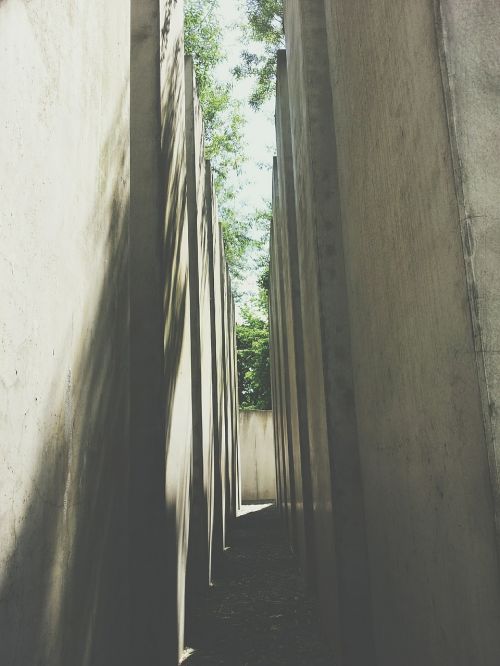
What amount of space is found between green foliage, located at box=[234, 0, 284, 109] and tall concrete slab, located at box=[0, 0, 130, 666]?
16914 mm

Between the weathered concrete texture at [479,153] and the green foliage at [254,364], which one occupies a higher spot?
the green foliage at [254,364]

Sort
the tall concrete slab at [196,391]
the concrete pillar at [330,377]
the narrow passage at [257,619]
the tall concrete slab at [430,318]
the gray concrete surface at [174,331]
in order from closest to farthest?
1. the tall concrete slab at [430,318]
2. the concrete pillar at [330,377]
3. the gray concrete surface at [174,331]
4. the narrow passage at [257,619]
5. the tall concrete slab at [196,391]

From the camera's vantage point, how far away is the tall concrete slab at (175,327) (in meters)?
4.41

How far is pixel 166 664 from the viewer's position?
13.4 ft

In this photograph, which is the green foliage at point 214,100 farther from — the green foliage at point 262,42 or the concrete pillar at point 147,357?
the concrete pillar at point 147,357

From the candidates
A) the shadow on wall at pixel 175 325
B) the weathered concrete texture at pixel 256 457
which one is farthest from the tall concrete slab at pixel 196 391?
the weathered concrete texture at pixel 256 457

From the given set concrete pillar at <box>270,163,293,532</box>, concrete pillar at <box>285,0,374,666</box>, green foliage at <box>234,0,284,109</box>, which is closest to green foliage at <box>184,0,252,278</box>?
green foliage at <box>234,0,284,109</box>

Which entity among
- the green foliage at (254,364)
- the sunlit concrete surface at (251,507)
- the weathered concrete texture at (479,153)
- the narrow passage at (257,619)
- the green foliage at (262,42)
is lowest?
the sunlit concrete surface at (251,507)

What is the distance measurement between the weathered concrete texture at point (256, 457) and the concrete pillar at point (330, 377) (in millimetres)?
16427

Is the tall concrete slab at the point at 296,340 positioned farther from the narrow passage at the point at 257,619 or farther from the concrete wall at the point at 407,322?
the concrete wall at the point at 407,322

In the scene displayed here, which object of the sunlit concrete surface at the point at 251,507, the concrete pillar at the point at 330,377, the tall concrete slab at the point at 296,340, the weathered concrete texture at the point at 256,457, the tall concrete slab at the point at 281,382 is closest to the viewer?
the concrete pillar at the point at 330,377

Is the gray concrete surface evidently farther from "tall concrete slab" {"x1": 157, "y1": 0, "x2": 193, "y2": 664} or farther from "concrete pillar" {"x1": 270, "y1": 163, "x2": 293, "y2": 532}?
"concrete pillar" {"x1": 270, "y1": 163, "x2": 293, "y2": 532}

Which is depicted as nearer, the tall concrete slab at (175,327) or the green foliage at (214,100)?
the tall concrete slab at (175,327)

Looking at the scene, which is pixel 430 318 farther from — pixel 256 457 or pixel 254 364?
pixel 254 364
